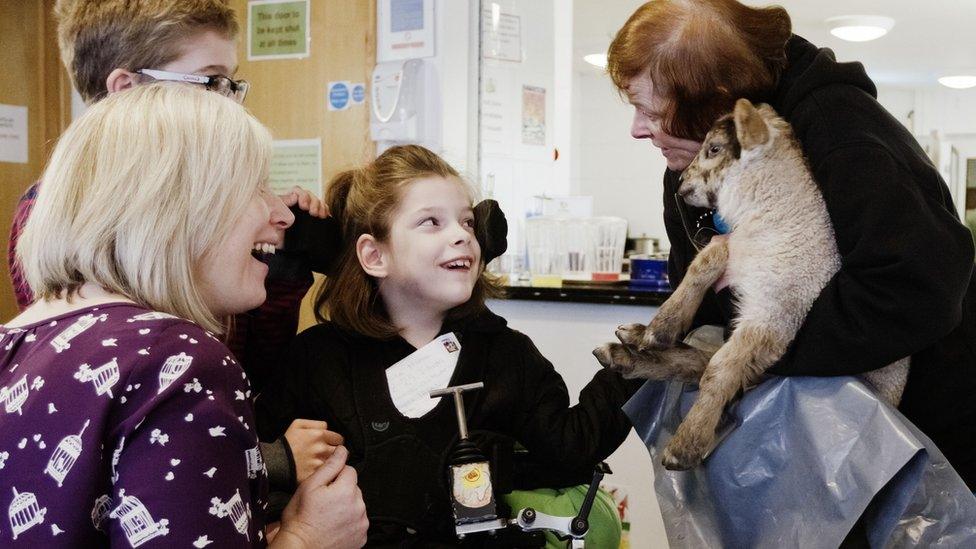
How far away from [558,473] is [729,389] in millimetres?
422

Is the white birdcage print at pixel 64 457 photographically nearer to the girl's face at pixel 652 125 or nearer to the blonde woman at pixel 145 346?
the blonde woman at pixel 145 346

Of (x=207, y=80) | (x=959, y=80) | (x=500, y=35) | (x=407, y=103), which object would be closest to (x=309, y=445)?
(x=207, y=80)

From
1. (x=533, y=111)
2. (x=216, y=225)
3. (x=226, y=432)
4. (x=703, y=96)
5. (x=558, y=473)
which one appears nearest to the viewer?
(x=226, y=432)

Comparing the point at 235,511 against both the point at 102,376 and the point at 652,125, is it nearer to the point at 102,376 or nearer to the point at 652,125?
the point at 102,376

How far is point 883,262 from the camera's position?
3.51ft

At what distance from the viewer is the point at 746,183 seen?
123 cm

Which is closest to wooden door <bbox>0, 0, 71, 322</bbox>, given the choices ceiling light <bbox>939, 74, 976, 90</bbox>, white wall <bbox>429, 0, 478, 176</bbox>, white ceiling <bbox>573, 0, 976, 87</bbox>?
white wall <bbox>429, 0, 478, 176</bbox>

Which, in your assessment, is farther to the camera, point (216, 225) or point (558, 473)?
point (558, 473)

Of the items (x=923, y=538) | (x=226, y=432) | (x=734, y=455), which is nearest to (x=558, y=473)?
(x=734, y=455)

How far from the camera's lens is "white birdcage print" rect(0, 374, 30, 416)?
0.88 m

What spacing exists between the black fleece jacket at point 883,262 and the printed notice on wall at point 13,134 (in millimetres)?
3237

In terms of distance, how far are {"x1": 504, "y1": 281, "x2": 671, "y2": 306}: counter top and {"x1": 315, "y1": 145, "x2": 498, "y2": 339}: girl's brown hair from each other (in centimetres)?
83

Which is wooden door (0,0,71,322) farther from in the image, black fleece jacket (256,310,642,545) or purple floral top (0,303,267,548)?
purple floral top (0,303,267,548)

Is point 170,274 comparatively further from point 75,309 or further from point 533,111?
point 533,111
